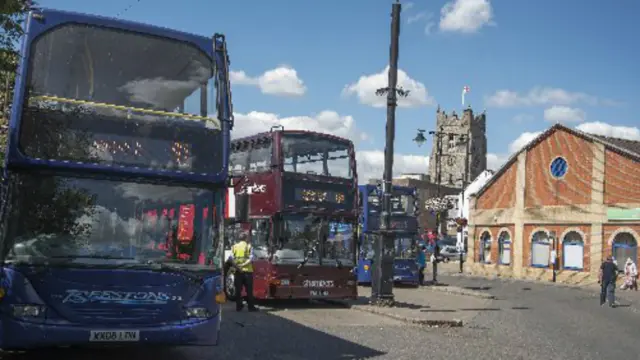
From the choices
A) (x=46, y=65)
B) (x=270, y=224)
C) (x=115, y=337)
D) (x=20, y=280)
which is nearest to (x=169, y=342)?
(x=115, y=337)

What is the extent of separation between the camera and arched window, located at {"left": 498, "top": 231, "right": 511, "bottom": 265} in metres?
42.9

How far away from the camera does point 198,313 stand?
27.2 feet

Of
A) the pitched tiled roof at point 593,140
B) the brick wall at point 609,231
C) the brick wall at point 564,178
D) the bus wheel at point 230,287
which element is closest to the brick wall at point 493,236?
the brick wall at point 564,178

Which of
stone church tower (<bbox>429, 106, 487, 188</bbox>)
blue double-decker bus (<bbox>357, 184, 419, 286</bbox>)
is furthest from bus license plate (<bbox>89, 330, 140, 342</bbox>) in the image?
stone church tower (<bbox>429, 106, 487, 188</bbox>)

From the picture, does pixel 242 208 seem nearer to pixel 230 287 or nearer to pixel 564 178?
pixel 230 287

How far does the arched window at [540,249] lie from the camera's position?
40.0 m

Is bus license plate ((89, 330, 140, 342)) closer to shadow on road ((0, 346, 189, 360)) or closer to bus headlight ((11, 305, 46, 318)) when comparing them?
bus headlight ((11, 305, 46, 318))

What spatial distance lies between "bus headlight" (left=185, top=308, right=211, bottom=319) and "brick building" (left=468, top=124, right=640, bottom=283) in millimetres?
31584

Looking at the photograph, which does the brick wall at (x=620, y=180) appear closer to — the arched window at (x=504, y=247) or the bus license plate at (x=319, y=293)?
the arched window at (x=504, y=247)

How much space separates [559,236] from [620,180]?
4.91m


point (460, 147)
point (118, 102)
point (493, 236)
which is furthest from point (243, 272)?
point (460, 147)

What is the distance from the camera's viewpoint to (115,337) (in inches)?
304

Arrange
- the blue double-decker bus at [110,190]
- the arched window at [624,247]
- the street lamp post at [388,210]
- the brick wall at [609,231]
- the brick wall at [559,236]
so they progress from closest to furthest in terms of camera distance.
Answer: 1. the blue double-decker bus at [110,190]
2. the street lamp post at [388,210]
3. the arched window at [624,247]
4. the brick wall at [609,231]
5. the brick wall at [559,236]

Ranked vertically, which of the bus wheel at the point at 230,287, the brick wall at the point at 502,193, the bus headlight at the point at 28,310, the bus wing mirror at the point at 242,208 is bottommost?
the bus wheel at the point at 230,287
